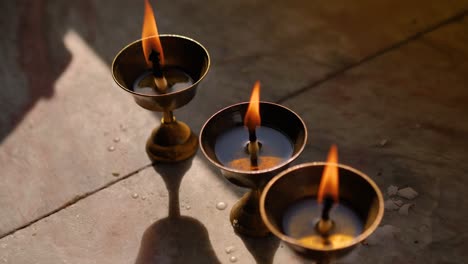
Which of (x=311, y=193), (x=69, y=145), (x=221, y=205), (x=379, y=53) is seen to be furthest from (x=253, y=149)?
(x=379, y=53)

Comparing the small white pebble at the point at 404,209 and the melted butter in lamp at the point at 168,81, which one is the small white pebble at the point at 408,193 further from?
the melted butter in lamp at the point at 168,81

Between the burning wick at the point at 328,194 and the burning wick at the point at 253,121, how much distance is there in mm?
246

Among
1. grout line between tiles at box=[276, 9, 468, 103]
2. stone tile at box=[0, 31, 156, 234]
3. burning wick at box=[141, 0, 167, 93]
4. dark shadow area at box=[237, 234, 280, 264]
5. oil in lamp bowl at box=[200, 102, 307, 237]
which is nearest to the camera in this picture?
oil in lamp bowl at box=[200, 102, 307, 237]

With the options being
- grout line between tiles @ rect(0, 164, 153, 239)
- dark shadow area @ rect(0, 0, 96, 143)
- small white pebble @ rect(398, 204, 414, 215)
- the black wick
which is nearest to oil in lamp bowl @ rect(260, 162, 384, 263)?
small white pebble @ rect(398, 204, 414, 215)

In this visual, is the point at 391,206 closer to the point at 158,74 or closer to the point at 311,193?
the point at 311,193

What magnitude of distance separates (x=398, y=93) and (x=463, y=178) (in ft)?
1.44

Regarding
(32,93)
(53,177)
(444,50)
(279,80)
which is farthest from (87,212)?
(444,50)

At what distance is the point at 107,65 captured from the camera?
2395 mm

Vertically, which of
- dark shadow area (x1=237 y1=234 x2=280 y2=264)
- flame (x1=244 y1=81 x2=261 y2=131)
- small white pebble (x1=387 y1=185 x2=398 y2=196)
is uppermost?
flame (x1=244 y1=81 x2=261 y2=131)

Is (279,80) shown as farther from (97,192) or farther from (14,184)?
(14,184)

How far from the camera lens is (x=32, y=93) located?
228cm

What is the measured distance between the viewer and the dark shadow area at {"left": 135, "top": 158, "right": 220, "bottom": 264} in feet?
5.44

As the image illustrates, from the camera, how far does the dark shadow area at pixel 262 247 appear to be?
5.35 feet

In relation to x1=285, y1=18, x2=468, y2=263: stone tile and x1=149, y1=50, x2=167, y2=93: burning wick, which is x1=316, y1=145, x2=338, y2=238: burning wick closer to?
x1=285, y1=18, x2=468, y2=263: stone tile
